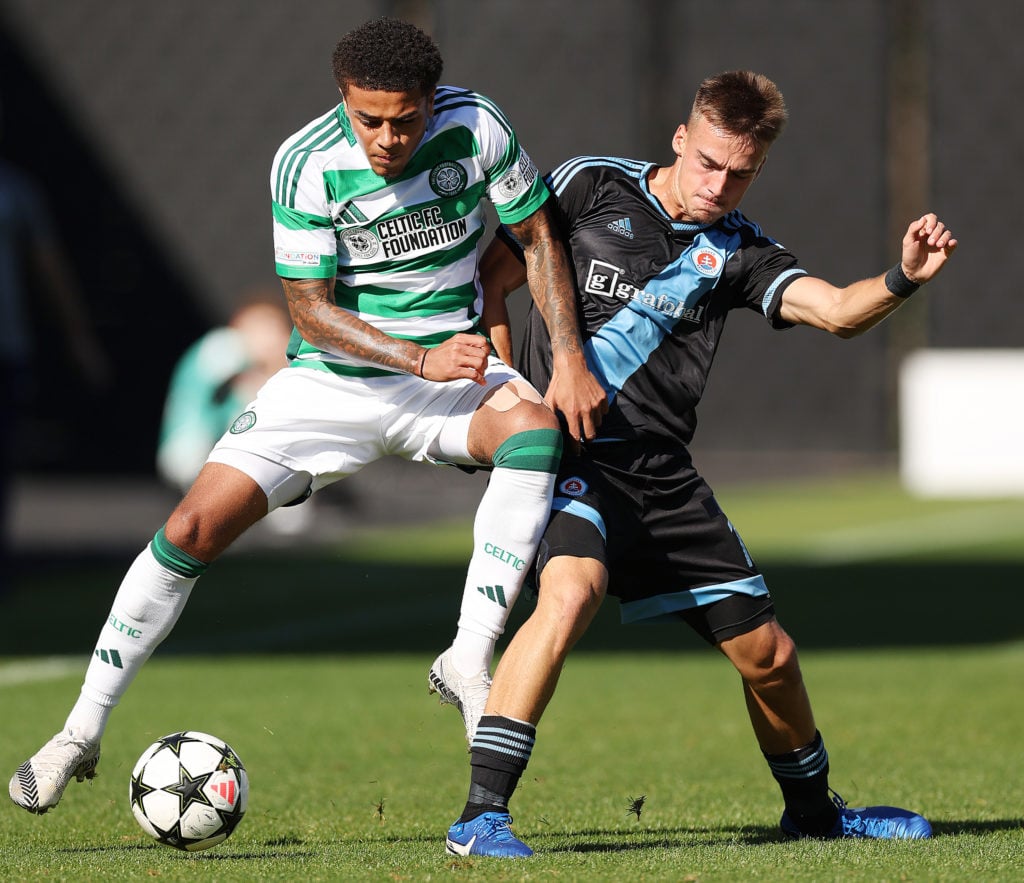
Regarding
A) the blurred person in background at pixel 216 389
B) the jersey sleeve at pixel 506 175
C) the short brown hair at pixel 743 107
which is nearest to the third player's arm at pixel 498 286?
the jersey sleeve at pixel 506 175

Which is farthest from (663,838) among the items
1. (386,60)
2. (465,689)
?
(386,60)

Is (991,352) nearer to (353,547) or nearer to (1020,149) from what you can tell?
(1020,149)

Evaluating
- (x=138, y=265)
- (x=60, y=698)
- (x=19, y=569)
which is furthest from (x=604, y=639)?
(x=138, y=265)

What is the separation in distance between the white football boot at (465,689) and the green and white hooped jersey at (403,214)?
0.83m

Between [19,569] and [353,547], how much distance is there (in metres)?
2.72

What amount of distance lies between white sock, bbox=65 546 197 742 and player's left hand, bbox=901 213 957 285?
208 cm

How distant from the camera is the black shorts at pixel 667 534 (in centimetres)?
466

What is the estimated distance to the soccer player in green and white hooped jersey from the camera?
4547mm

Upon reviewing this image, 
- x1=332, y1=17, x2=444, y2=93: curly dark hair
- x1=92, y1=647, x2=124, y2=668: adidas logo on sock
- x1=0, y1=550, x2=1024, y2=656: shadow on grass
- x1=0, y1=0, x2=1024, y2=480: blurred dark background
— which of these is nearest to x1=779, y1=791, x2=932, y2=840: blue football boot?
x1=92, y1=647, x2=124, y2=668: adidas logo on sock

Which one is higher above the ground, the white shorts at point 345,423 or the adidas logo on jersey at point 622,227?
the adidas logo on jersey at point 622,227

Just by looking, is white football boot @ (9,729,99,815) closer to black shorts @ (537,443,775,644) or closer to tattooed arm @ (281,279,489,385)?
tattooed arm @ (281,279,489,385)

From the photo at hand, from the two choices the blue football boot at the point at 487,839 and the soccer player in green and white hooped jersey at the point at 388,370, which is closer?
the blue football boot at the point at 487,839

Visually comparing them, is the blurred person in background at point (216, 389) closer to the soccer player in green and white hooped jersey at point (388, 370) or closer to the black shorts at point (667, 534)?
the soccer player in green and white hooped jersey at point (388, 370)

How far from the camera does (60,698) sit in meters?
7.57
